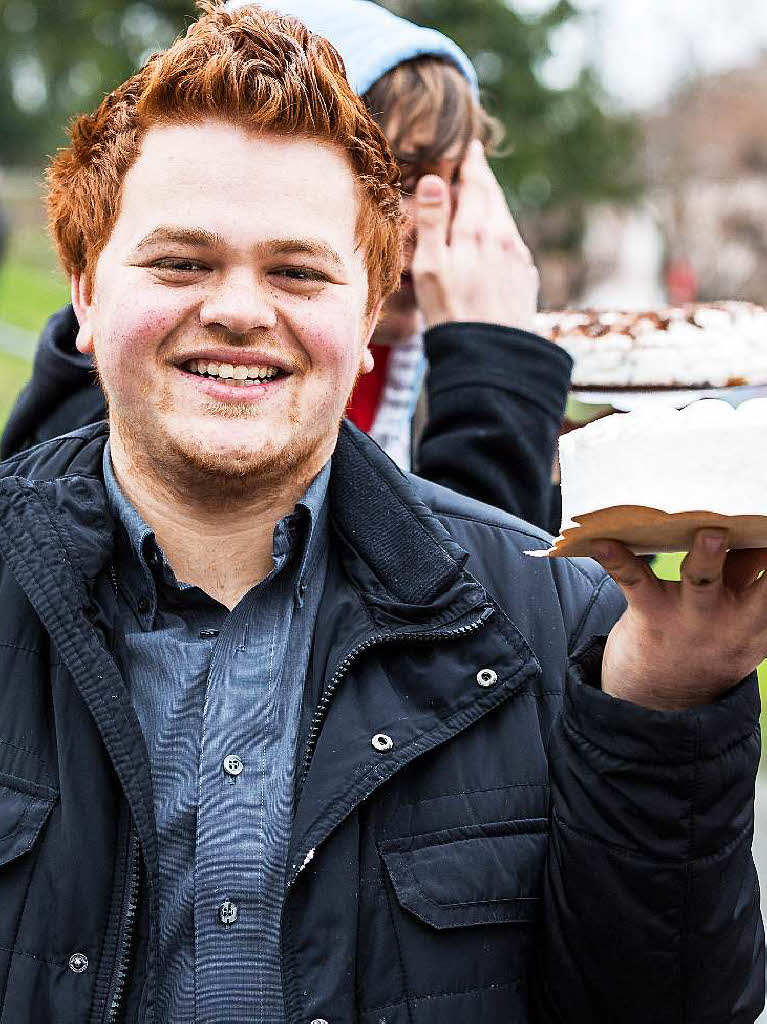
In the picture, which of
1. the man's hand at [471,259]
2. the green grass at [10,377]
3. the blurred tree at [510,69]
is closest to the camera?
the man's hand at [471,259]

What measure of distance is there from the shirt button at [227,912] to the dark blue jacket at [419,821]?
0.08m

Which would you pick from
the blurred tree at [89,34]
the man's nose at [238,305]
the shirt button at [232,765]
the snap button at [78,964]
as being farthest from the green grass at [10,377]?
the snap button at [78,964]

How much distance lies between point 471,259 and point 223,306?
117cm

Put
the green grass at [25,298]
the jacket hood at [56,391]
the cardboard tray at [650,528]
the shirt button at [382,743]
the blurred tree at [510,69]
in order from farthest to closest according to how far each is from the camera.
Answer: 1. the green grass at [25,298]
2. the blurred tree at [510,69]
3. the jacket hood at [56,391]
4. the shirt button at [382,743]
5. the cardboard tray at [650,528]

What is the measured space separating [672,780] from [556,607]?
50 cm

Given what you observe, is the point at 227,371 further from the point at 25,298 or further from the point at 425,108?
the point at 25,298

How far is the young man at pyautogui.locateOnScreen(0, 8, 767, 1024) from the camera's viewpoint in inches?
74.4

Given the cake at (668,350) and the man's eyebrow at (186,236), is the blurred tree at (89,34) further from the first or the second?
the man's eyebrow at (186,236)

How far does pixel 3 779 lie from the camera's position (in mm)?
2016

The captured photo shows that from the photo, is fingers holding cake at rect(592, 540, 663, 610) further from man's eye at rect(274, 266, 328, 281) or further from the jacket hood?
the jacket hood

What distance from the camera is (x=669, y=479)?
1.67m

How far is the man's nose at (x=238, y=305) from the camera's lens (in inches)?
81.6

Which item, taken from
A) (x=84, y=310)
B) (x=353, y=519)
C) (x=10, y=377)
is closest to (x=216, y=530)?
(x=353, y=519)

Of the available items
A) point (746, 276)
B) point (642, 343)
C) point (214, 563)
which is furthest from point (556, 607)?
point (746, 276)
